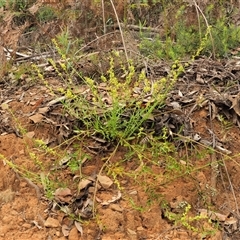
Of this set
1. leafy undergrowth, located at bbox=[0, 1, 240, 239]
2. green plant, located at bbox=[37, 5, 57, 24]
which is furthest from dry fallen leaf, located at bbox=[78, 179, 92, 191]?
green plant, located at bbox=[37, 5, 57, 24]

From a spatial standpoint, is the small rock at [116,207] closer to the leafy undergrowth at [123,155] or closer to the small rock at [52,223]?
the leafy undergrowth at [123,155]

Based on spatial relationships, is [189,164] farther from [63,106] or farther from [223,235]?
[63,106]

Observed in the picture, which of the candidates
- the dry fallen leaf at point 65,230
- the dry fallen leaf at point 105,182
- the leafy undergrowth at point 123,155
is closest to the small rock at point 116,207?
the leafy undergrowth at point 123,155

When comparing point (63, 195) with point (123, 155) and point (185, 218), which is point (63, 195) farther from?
point (185, 218)

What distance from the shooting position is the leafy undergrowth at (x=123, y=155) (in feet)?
7.08

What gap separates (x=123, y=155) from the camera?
2.44m

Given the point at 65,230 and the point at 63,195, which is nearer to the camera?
the point at 65,230

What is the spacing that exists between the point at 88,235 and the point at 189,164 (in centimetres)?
63

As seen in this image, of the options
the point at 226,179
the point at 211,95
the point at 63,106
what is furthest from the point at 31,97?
the point at 226,179

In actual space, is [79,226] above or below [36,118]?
below

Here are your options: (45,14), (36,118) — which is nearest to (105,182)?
(36,118)

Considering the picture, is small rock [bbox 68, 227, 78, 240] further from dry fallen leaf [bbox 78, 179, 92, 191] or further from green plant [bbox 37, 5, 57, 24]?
green plant [bbox 37, 5, 57, 24]

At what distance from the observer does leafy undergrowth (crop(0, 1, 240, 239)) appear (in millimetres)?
2158

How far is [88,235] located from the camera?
2102 millimetres
